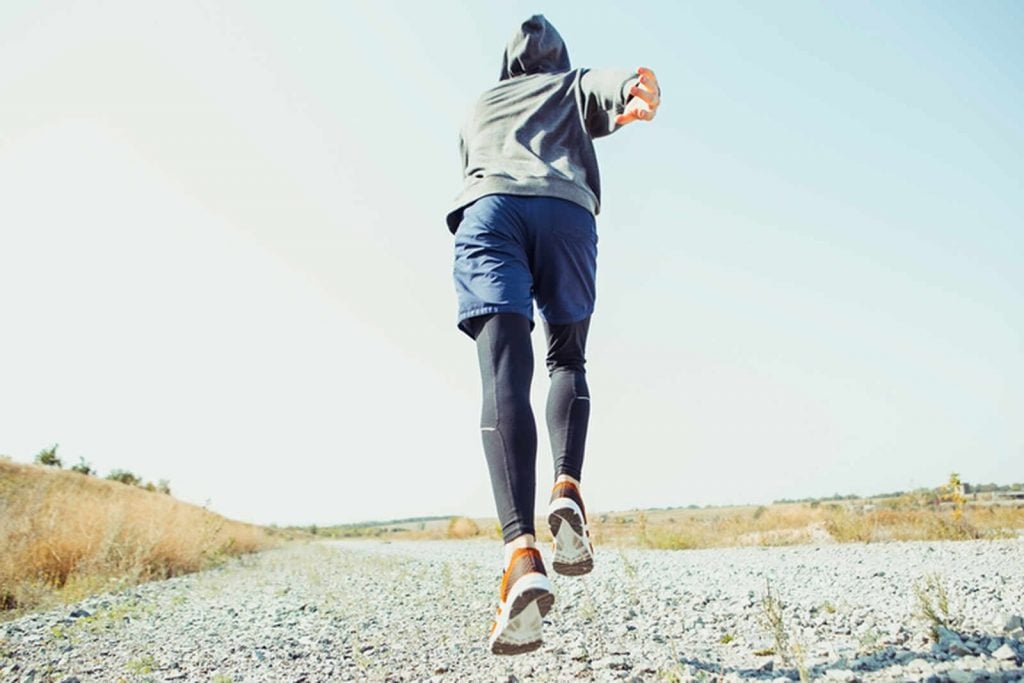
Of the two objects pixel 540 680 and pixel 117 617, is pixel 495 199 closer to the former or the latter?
pixel 540 680

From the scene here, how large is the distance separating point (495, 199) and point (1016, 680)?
2384 millimetres

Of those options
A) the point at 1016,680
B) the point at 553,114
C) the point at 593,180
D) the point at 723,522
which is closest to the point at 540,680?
the point at 1016,680

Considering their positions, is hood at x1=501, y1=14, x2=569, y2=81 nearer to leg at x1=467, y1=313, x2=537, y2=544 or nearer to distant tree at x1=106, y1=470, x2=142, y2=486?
leg at x1=467, y1=313, x2=537, y2=544

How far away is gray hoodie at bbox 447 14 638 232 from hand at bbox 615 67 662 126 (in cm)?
6

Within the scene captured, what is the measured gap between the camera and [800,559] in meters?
6.29

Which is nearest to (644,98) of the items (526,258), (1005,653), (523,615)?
(526,258)

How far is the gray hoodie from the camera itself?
274cm

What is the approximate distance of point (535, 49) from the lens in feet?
10.8

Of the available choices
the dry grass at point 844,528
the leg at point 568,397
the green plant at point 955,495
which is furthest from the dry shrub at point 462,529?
the leg at point 568,397

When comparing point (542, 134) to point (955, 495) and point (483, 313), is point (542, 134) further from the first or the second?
point (955, 495)

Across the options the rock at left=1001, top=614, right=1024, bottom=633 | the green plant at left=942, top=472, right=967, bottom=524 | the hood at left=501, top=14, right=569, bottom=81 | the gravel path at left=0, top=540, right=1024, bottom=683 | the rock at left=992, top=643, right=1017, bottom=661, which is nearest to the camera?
the rock at left=992, top=643, right=1017, bottom=661

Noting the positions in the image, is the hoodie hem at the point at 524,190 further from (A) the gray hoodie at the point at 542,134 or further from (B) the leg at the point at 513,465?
(B) the leg at the point at 513,465

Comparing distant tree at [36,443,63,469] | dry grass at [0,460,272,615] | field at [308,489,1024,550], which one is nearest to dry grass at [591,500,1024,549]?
field at [308,489,1024,550]

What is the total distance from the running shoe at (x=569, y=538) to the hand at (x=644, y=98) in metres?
1.52
